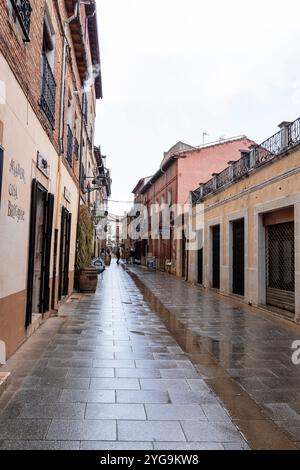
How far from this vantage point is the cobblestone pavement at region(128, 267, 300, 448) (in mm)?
3627

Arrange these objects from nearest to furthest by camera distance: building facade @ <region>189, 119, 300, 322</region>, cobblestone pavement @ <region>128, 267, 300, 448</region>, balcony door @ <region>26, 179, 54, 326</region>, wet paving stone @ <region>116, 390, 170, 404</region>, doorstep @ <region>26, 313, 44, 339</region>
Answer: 1. cobblestone pavement @ <region>128, 267, 300, 448</region>
2. wet paving stone @ <region>116, 390, 170, 404</region>
3. doorstep @ <region>26, 313, 44, 339</region>
4. balcony door @ <region>26, 179, 54, 326</region>
5. building facade @ <region>189, 119, 300, 322</region>

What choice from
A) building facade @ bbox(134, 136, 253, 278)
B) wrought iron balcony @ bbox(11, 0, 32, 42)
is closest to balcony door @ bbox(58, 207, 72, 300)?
wrought iron balcony @ bbox(11, 0, 32, 42)

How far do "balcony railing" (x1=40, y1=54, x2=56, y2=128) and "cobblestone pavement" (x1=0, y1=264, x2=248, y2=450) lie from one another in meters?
4.07

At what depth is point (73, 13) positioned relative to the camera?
9.55 metres

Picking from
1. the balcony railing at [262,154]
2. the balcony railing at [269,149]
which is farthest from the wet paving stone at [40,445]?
the balcony railing at [269,149]

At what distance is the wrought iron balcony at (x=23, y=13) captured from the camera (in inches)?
184

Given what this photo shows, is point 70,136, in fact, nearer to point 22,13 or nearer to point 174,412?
point 22,13

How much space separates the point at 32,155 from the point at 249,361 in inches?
177

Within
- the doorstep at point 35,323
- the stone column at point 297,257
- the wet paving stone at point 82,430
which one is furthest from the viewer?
the stone column at point 297,257

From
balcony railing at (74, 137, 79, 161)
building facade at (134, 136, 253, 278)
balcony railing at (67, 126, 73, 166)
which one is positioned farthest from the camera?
building facade at (134, 136, 253, 278)

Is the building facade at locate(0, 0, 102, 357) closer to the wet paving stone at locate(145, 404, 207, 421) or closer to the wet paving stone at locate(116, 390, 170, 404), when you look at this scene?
the wet paving stone at locate(116, 390, 170, 404)

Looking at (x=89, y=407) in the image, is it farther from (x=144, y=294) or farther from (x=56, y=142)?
(x=144, y=294)

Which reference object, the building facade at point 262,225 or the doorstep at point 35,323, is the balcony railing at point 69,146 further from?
the building facade at point 262,225

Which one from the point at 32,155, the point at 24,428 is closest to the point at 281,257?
the point at 32,155
